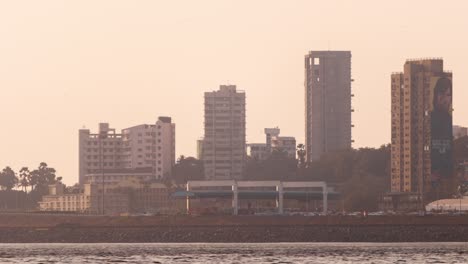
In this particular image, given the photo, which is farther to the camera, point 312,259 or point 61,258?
point 61,258

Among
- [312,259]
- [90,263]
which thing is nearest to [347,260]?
[312,259]

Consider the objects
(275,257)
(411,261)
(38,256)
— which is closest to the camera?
(411,261)

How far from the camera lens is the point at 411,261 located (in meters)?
166

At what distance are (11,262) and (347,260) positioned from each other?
116 ft

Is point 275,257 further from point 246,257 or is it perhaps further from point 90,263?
point 90,263

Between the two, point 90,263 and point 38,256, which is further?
point 38,256

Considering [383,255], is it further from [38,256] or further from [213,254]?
[38,256]

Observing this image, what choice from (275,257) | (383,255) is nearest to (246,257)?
(275,257)

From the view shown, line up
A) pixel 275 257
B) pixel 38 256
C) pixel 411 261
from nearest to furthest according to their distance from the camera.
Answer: pixel 411 261 < pixel 275 257 < pixel 38 256

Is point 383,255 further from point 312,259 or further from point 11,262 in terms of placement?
point 11,262

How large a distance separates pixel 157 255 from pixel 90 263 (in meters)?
25.1

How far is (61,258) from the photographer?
620 ft

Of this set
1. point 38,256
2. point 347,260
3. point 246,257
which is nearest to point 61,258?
point 38,256

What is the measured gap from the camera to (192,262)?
171 m
